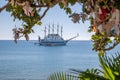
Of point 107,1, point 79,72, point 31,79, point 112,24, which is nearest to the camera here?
point 112,24

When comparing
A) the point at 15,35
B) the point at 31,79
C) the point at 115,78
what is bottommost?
the point at 31,79

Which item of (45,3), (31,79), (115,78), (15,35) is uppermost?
(45,3)

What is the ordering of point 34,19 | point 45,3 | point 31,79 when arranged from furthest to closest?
1. point 31,79
2. point 34,19
3. point 45,3

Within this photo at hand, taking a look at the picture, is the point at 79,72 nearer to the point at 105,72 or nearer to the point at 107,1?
the point at 105,72

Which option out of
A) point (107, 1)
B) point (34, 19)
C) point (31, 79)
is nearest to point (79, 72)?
point (107, 1)

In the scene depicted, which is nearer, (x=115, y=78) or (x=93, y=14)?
(x=93, y=14)

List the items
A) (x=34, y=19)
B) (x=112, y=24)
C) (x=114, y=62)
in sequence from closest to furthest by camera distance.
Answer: (x=112, y=24) → (x=114, y=62) → (x=34, y=19)

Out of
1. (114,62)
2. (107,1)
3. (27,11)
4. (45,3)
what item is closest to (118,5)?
(107,1)

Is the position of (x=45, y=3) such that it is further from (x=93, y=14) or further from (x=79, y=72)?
(x=93, y=14)

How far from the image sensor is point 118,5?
83.3 inches

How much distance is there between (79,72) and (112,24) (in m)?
0.60

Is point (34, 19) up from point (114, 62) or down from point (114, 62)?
up

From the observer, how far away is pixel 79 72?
2.51m

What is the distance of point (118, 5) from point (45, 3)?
0.89 metres
